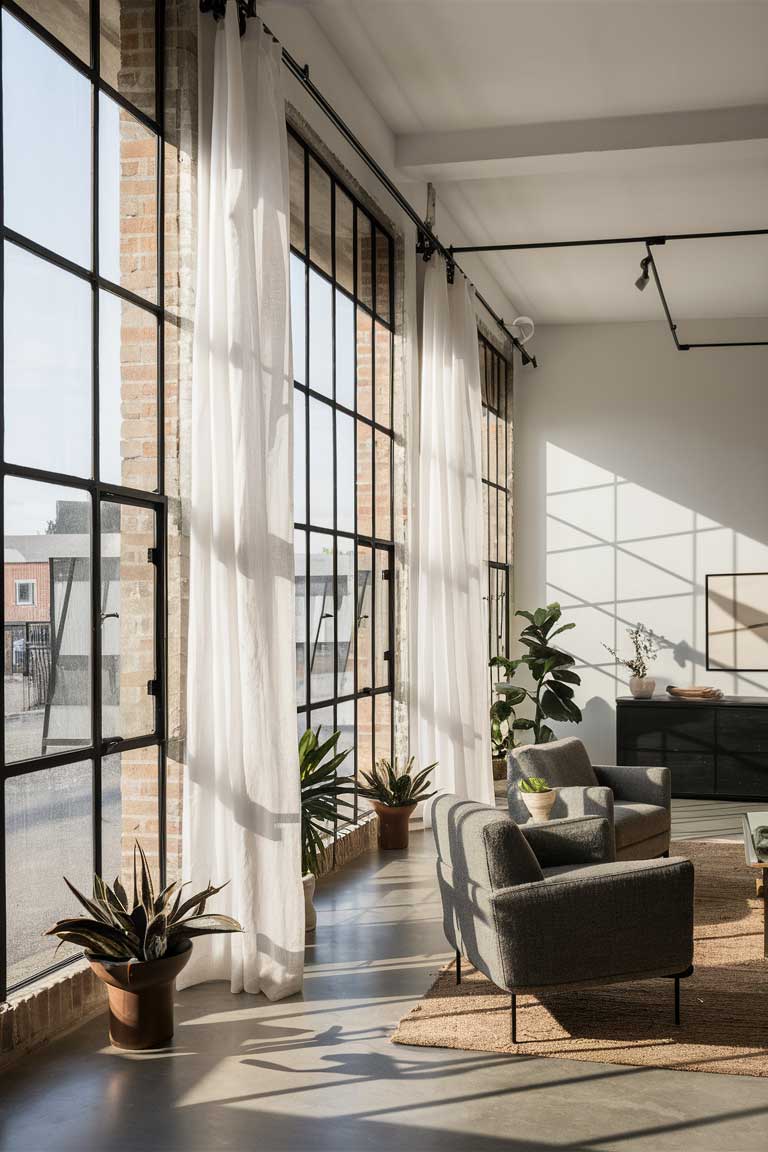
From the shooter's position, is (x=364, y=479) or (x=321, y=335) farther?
(x=364, y=479)

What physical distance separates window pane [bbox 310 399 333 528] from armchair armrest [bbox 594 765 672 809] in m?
2.30

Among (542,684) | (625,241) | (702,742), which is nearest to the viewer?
(625,241)

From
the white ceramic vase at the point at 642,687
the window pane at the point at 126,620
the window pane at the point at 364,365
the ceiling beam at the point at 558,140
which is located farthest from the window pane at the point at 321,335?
the white ceramic vase at the point at 642,687

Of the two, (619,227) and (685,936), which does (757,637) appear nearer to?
(619,227)

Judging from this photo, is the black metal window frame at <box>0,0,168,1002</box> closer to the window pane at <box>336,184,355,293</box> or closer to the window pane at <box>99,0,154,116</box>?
the window pane at <box>99,0,154,116</box>

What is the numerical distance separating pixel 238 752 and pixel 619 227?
20.3 feet

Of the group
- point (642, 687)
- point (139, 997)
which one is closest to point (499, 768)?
point (642, 687)

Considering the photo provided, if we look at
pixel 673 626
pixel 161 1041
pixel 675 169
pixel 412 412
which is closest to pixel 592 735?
pixel 673 626

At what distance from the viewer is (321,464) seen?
21.0ft

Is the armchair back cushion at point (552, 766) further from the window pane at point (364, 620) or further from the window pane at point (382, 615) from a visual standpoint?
the window pane at point (382, 615)

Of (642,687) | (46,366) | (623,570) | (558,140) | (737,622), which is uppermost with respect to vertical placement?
(558,140)

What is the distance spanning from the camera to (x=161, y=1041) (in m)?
3.79

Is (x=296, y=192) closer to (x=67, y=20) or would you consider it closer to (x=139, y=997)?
(x=67, y=20)

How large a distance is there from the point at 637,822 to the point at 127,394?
3.61 m
